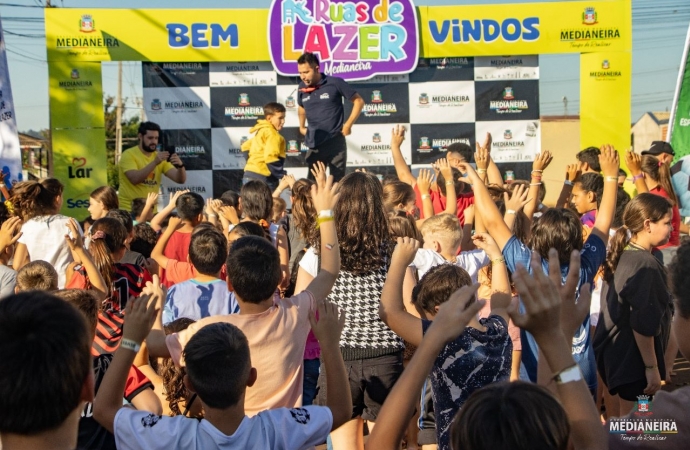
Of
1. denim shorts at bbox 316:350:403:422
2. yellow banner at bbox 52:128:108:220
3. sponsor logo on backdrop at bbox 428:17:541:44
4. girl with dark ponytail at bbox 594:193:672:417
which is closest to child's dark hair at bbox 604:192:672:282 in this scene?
girl with dark ponytail at bbox 594:193:672:417

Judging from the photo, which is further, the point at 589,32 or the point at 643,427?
the point at 589,32

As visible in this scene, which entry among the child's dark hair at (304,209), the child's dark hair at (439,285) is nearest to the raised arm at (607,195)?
the child's dark hair at (439,285)

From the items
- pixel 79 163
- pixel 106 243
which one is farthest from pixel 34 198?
pixel 79 163

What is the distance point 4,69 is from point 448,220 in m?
6.15

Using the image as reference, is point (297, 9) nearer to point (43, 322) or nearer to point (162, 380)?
point (162, 380)

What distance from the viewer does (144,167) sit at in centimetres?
938

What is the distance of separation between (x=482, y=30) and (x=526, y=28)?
2.00ft

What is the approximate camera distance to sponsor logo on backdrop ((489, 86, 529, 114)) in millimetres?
10789

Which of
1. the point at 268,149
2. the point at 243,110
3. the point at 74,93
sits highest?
the point at 74,93

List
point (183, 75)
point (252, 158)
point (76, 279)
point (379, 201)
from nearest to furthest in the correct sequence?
point (379, 201) < point (76, 279) < point (252, 158) < point (183, 75)

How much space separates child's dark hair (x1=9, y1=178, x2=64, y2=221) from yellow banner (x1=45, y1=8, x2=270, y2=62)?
5201 millimetres

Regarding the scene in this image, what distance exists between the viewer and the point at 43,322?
5.40ft

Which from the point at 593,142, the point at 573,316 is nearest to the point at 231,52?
the point at 593,142

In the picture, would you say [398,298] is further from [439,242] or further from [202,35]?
[202,35]
